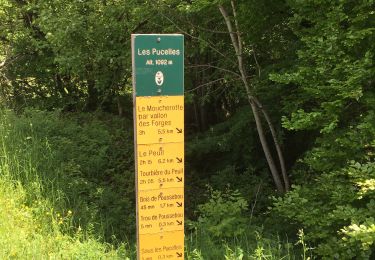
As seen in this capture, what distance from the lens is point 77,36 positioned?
8688 mm

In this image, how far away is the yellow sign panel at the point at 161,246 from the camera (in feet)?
10.1

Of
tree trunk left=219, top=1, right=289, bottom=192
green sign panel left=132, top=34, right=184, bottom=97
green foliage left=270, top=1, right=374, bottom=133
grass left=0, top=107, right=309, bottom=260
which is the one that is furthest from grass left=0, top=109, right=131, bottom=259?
tree trunk left=219, top=1, right=289, bottom=192

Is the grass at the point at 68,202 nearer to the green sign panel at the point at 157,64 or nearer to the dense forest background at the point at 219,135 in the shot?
the dense forest background at the point at 219,135

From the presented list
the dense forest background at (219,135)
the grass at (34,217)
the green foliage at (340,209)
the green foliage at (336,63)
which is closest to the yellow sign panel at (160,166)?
the dense forest background at (219,135)

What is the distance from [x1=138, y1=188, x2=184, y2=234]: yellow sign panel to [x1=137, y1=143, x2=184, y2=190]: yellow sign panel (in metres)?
0.05

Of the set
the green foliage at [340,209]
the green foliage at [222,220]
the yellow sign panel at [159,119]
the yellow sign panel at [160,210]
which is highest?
the yellow sign panel at [159,119]

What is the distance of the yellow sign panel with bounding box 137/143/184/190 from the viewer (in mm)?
2990

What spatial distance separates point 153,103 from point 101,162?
17.0 feet

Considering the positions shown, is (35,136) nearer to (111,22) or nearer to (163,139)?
(111,22)

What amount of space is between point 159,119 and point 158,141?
14 centimetres

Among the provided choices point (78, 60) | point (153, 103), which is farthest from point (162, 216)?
point (78, 60)

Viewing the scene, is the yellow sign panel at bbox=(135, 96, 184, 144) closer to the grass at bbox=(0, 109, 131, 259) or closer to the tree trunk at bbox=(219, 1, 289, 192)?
the grass at bbox=(0, 109, 131, 259)

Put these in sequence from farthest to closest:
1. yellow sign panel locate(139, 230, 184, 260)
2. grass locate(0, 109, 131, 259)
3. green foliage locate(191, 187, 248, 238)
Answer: green foliage locate(191, 187, 248, 238)
grass locate(0, 109, 131, 259)
yellow sign panel locate(139, 230, 184, 260)

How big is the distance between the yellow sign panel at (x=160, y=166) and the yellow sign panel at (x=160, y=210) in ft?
0.16
